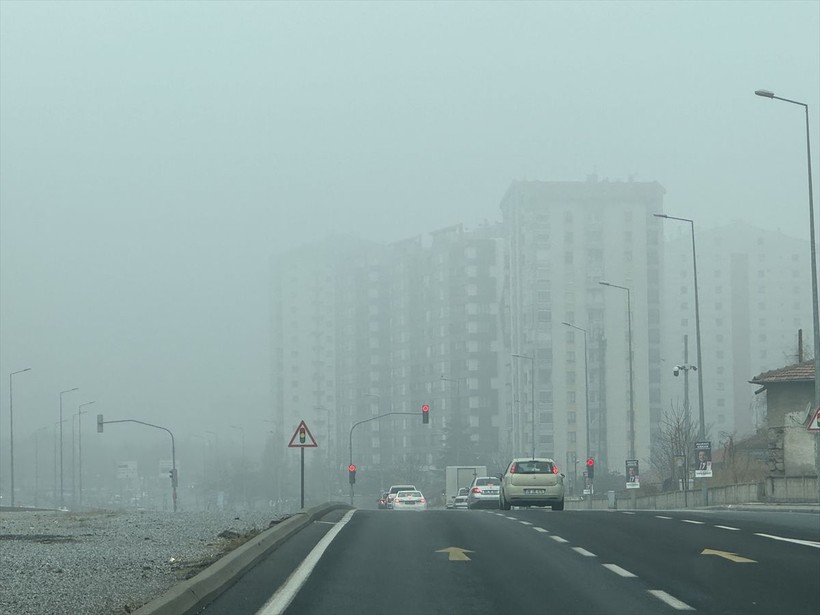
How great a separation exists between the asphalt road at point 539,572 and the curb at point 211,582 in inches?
5.6

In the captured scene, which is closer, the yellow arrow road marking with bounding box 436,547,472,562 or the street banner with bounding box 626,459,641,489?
the yellow arrow road marking with bounding box 436,547,472,562

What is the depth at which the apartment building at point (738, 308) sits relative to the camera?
563 ft

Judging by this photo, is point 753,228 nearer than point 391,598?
No

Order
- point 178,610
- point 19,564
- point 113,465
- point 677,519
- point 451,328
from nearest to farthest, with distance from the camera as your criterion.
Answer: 1. point 178,610
2. point 19,564
3. point 677,519
4. point 113,465
5. point 451,328

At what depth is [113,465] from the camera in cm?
16188

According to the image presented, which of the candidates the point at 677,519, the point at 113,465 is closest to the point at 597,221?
the point at 113,465

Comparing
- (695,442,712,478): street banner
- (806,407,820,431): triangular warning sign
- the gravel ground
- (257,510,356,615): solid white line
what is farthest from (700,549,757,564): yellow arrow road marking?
(695,442,712,478): street banner

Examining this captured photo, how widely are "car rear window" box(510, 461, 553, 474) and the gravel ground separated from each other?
1429 cm

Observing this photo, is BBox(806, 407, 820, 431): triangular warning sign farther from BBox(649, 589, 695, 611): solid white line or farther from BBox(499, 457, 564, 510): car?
BBox(649, 589, 695, 611): solid white line

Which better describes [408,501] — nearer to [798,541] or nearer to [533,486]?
[533,486]

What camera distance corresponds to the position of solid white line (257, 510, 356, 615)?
10469 mm

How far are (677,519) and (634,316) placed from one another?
127 metres

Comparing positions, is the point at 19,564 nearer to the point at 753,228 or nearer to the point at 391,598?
the point at 391,598

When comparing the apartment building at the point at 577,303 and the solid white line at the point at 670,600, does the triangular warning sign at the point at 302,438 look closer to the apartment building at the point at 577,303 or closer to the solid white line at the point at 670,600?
the solid white line at the point at 670,600
